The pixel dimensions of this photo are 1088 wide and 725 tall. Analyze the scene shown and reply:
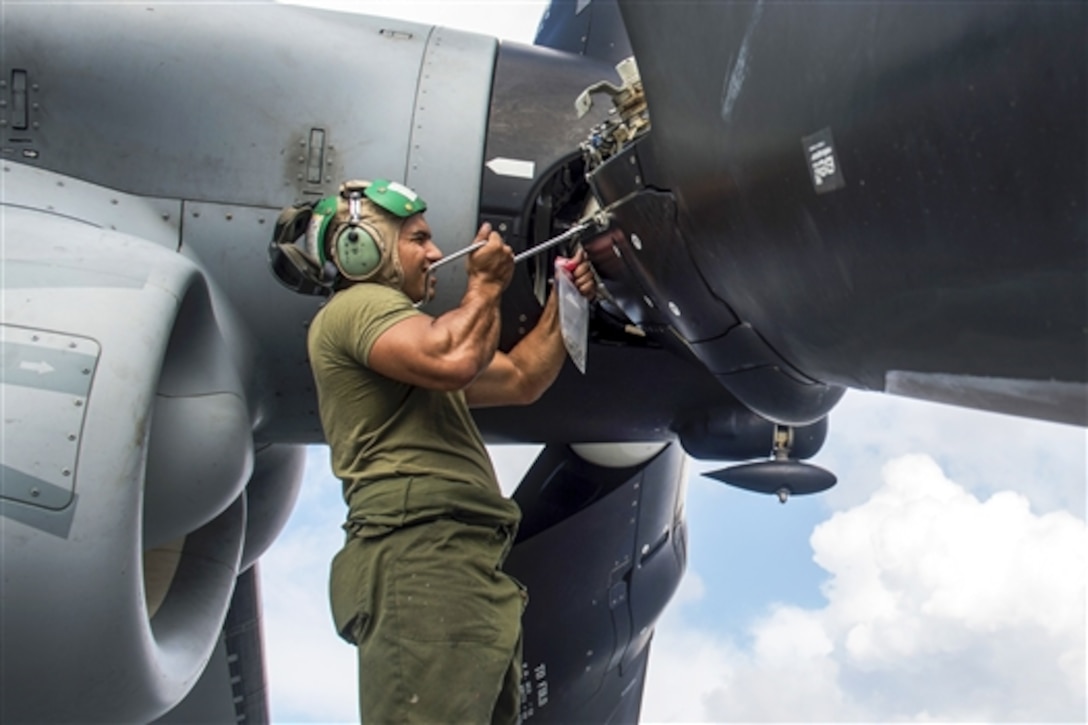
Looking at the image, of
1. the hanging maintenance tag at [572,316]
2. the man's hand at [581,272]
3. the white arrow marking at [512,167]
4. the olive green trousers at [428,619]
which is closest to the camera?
the olive green trousers at [428,619]

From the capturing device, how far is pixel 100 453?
2648 mm

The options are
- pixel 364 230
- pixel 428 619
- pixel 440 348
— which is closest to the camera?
pixel 428 619

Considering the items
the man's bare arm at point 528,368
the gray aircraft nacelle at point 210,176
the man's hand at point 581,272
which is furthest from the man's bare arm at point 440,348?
the gray aircraft nacelle at point 210,176

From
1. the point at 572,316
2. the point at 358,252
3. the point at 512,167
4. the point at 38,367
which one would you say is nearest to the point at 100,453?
the point at 38,367

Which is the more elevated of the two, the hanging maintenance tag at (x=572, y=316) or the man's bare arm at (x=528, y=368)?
the hanging maintenance tag at (x=572, y=316)

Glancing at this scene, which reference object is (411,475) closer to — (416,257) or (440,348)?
(440,348)

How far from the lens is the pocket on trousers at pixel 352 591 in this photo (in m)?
2.51

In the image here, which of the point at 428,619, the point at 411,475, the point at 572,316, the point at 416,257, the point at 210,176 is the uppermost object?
→ the point at 210,176

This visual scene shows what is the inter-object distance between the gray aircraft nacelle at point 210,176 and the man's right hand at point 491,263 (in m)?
0.77

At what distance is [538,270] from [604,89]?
86 cm

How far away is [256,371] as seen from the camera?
12.6 feet

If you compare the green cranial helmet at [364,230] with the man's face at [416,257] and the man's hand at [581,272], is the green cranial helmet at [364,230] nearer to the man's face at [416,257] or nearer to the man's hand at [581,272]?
the man's face at [416,257]

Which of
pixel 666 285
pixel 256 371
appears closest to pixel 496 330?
pixel 666 285

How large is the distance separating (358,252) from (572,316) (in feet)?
2.04
